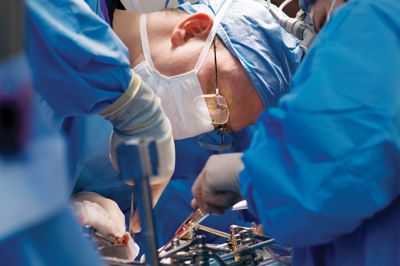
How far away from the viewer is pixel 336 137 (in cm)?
82

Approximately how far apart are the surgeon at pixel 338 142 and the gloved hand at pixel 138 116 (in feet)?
1.24

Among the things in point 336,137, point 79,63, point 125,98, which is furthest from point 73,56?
point 336,137

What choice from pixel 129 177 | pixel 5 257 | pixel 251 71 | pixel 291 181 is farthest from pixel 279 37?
pixel 5 257

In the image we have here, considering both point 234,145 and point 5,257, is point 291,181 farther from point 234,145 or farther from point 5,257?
point 234,145

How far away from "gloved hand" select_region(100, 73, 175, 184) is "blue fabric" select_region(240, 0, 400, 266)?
0.38 m

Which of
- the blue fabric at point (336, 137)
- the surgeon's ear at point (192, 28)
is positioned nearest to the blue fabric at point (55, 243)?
the blue fabric at point (336, 137)

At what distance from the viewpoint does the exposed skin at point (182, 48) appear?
1.68 m

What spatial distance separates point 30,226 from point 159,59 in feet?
4.16

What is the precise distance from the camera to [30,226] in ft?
1.48

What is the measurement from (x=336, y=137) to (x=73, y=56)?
22.2 inches

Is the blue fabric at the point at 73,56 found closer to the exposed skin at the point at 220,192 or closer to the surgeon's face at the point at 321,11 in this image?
the exposed skin at the point at 220,192

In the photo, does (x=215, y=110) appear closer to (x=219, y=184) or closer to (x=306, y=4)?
(x=306, y=4)

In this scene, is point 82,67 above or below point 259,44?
above

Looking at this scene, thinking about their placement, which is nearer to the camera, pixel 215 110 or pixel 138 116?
pixel 138 116
